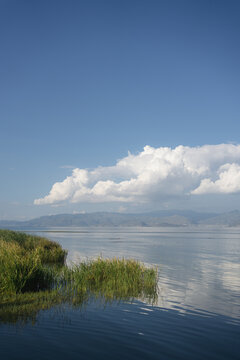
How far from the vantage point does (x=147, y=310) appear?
61.4 feet

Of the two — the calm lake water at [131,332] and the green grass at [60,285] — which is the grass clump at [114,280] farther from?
the calm lake water at [131,332]

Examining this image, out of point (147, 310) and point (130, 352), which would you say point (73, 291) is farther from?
point (130, 352)

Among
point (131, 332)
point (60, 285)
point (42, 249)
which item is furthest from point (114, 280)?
point (42, 249)

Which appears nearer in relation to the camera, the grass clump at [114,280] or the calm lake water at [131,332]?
the calm lake water at [131,332]

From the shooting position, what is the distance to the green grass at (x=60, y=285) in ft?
57.7

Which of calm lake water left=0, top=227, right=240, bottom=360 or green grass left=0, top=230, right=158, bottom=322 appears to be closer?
calm lake water left=0, top=227, right=240, bottom=360

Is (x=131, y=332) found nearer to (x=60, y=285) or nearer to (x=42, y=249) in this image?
(x=60, y=285)

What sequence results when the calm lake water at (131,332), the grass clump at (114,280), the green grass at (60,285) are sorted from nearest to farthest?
1. the calm lake water at (131,332)
2. the green grass at (60,285)
3. the grass clump at (114,280)

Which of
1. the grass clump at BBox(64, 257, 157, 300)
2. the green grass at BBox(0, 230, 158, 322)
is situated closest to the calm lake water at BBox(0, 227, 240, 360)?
the green grass at BBox(0, 230, 158, 322)

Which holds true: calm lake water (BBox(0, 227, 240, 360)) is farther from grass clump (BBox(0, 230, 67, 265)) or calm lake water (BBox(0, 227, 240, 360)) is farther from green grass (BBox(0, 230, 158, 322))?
grass clump (BBox(0, 230, 67, 265))

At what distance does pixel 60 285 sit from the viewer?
21.5 m

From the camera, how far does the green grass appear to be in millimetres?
17578

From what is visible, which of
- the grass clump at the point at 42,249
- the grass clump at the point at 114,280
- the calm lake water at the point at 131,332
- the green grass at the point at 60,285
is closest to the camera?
the calm lake water at the point at 131,332

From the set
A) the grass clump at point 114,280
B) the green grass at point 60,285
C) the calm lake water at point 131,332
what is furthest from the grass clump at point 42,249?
the calm lake water at point 131,332
